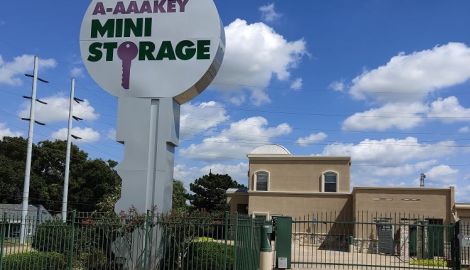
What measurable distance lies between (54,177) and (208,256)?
61282 millimetres

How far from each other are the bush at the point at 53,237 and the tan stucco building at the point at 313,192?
2750 centimetres

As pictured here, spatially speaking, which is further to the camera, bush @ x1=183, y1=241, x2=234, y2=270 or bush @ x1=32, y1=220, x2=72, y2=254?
bush @ x1=32, y1=220, x2=72, y2=254

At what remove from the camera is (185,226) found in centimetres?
1302

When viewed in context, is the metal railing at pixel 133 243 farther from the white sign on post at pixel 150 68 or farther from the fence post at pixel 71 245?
the white sign on post at pixel 150 68

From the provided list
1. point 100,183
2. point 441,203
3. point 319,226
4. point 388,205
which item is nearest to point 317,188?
point 319,226

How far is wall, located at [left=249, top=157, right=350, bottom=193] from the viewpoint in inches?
1670

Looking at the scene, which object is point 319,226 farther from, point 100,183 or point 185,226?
point 100,183

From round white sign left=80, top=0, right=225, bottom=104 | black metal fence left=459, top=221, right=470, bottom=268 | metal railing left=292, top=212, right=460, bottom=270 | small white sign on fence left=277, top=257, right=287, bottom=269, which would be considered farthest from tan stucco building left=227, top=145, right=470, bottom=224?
round white sign left=80, top=0, right=225, bottom=104

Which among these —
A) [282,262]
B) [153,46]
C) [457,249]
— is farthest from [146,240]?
[457,249]

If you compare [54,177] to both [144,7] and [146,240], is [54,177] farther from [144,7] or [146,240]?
[146,240]

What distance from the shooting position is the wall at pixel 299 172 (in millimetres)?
42406

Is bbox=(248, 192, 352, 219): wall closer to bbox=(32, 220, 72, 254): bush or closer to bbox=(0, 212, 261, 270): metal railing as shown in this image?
bbox=(0, 212, 261, 270): metal railing

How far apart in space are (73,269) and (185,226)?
301cm

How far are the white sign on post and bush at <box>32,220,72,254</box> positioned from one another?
1.50 m
